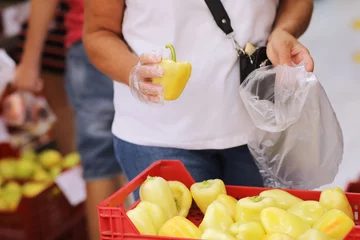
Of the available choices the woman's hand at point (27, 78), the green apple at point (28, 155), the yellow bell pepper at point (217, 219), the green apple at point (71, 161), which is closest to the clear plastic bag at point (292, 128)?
the yellow bell pepper at point (217, 219)

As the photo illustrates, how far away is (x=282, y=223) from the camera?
1.21 m

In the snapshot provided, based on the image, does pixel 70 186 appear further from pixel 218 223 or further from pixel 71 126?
pixel 218 223

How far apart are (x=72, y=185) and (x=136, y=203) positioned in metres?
1.90

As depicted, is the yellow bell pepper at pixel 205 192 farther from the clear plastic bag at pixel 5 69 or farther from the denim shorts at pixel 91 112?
the clear plastic bag at pixel 5 69

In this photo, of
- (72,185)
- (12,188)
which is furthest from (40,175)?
A: (72,185)

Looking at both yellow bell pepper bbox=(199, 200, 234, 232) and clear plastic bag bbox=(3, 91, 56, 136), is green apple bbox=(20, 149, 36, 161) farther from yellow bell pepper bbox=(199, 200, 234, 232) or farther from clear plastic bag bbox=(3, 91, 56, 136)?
yellow bell pepper bbox=(199, 200, 234, 232)

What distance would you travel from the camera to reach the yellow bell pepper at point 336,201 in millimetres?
1308

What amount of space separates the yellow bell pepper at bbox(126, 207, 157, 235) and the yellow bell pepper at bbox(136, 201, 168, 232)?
0.06 ft

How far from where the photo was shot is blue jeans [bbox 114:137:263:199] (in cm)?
175

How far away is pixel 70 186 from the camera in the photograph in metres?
3.25

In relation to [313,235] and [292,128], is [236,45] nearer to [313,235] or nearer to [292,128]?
[292,128]

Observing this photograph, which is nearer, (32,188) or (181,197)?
(181,197)

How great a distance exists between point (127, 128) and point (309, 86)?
1.86ft

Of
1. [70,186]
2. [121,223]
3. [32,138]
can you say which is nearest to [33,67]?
[70,186]
